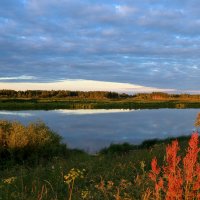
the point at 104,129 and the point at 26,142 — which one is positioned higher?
the point at 26,142

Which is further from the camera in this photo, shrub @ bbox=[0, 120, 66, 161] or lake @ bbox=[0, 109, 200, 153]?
lake @ bbox=[0, 109, 200, 153]

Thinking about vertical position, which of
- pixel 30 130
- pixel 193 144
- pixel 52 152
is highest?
pixel 193 144

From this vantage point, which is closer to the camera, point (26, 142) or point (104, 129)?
point (26, 142)

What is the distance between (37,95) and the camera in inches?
5719

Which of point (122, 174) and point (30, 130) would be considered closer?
point (122, 174)

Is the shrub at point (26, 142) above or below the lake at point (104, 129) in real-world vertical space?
above

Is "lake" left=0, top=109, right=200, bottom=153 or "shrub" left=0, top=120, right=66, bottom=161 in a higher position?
"shrub" left=0, top=120, right=66, bottom=161

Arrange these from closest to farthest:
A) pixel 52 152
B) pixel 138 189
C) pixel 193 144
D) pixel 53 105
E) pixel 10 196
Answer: pixel 193 144, pixel 10 196, pixel 138 189, pixel 52 152, pixel 53 105

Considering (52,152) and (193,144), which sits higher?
(193,144)

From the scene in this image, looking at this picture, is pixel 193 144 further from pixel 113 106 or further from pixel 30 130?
pixel 113 106

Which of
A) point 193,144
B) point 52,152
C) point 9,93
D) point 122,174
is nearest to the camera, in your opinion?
point 193,144

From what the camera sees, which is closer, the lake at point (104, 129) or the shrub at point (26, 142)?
the shrub at point (26, 142)

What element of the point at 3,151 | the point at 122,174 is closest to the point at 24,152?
the point at 3,151

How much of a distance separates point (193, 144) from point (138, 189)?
4.09 metres
